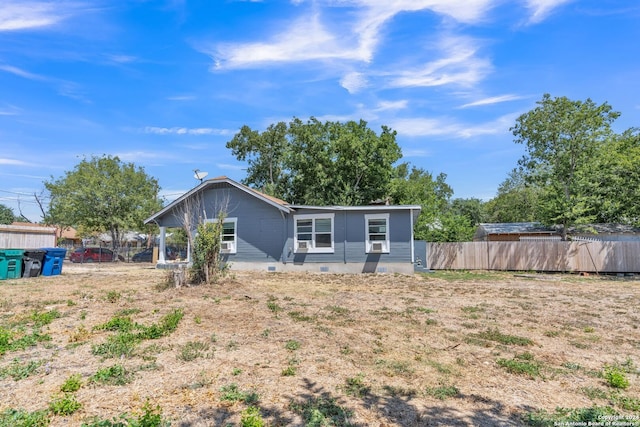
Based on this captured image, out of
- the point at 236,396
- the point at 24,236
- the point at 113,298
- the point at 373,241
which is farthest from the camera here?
the point at 24,236

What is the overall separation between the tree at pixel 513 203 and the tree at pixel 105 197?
3514 cm

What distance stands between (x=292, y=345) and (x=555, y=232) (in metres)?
25.8

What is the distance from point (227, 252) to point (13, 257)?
807 centimetres

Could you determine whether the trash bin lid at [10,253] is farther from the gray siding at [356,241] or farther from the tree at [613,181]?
the tree at [613,181]

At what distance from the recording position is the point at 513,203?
129ft

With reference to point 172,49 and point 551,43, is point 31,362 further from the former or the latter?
point 551,43

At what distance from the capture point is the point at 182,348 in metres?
4.63

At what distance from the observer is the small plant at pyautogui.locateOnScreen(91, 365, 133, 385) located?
11.7 ft

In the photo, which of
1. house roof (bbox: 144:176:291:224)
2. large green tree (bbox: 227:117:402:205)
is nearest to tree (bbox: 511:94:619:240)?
large green tree (bbox: 227:117:402:205)

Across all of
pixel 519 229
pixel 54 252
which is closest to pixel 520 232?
pixel 519 229

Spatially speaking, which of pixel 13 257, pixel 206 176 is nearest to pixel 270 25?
pixel 206 176

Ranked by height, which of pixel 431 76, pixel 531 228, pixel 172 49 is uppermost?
pixel 172 49

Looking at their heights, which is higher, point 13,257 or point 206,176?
point 206,176

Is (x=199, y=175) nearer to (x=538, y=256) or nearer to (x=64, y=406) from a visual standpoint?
(x=64, y=406)
